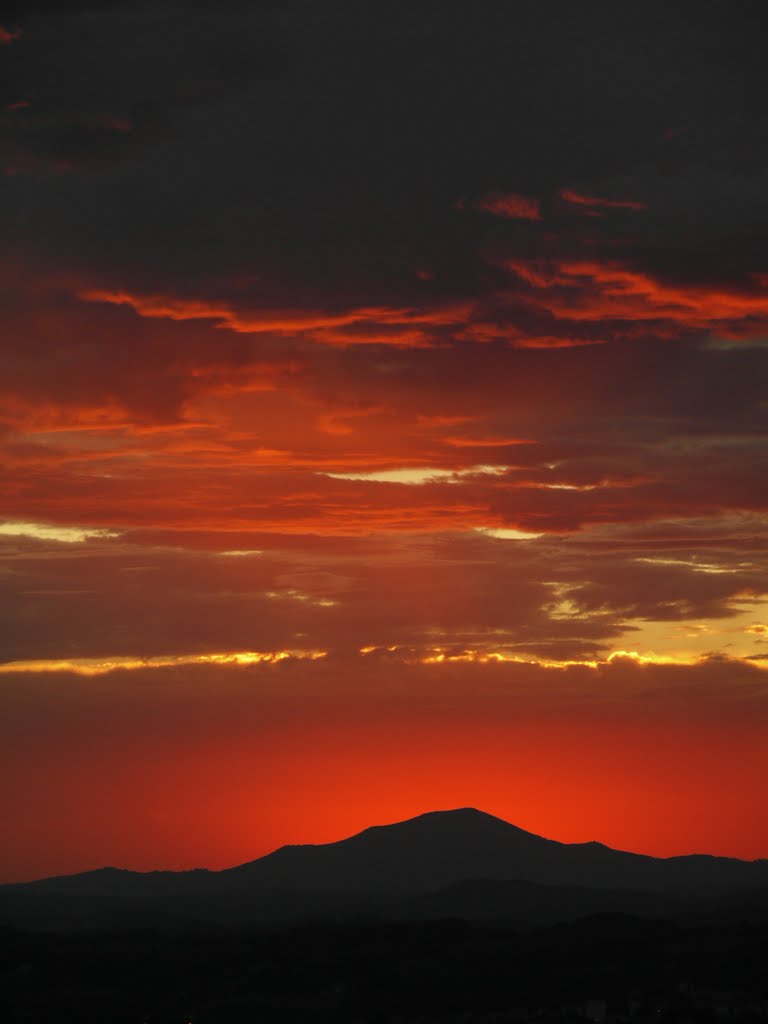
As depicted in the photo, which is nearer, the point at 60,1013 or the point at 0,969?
the point at 60,1013

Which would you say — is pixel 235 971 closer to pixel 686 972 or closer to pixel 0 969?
pixel 0 969

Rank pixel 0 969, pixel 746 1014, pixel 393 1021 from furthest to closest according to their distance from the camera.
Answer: pixel 0 969, pixel 393 1021, pixel 746 1014

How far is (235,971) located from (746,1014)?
71937 millimetres

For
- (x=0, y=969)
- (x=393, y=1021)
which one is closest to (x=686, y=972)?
(x=393, y=1021)

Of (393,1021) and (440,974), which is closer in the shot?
(393,1021)

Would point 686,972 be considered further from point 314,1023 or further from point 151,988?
point 151,988

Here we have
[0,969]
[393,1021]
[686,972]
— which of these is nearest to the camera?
[393,1021]

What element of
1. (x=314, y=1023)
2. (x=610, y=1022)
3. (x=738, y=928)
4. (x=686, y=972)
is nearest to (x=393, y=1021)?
(x=314, y=1023)

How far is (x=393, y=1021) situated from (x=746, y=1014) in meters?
35.8

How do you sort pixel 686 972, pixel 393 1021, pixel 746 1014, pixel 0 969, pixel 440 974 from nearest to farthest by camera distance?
1. pixel 746 1014
2. pixel 393 1021
3. pixel 686 972
4. pixel 440 974
5. pixel 0 969

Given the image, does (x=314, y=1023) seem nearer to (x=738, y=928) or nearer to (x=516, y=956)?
(x=516, y=956)

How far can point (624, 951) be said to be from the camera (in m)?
192

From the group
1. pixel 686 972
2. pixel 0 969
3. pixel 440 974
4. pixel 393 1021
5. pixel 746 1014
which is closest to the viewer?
pixel 746 1014

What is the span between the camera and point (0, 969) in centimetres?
19925
